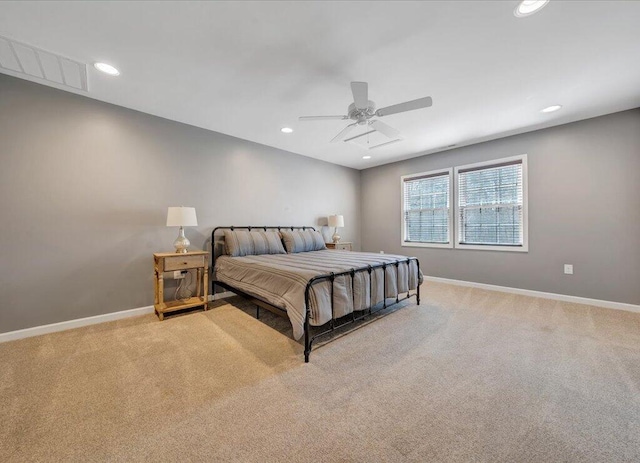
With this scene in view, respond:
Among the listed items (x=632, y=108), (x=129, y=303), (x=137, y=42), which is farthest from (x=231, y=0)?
(x=632, y=108)

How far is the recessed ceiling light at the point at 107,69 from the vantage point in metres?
2.30

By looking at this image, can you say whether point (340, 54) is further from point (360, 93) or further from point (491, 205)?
point (491, 205)

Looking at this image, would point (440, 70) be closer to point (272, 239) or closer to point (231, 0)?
point (231, 0)

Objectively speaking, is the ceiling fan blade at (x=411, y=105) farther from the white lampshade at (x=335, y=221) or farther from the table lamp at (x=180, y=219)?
Result: the white lampshade at (x=335, y=221)

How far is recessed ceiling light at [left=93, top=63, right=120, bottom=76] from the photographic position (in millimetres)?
2305

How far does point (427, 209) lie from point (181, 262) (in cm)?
451

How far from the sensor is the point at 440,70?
7.84 ft

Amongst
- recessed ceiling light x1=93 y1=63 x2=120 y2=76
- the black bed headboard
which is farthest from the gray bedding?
recessed ceiling light x1=93 y1=63 x2=120 y2=76

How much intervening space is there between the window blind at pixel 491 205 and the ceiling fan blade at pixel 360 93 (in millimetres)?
3173

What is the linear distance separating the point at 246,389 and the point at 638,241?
4818 mm

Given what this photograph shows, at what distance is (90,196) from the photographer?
2869 millimetres

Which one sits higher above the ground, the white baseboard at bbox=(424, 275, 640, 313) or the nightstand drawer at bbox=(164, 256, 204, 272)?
the nightstand drawer at bbox=(164, 256, 204, 272)

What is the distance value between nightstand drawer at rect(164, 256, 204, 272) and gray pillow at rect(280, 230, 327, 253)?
143cm

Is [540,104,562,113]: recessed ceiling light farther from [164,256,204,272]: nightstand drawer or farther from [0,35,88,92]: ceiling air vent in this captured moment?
[0,35,88,92]: ceiling air vent
